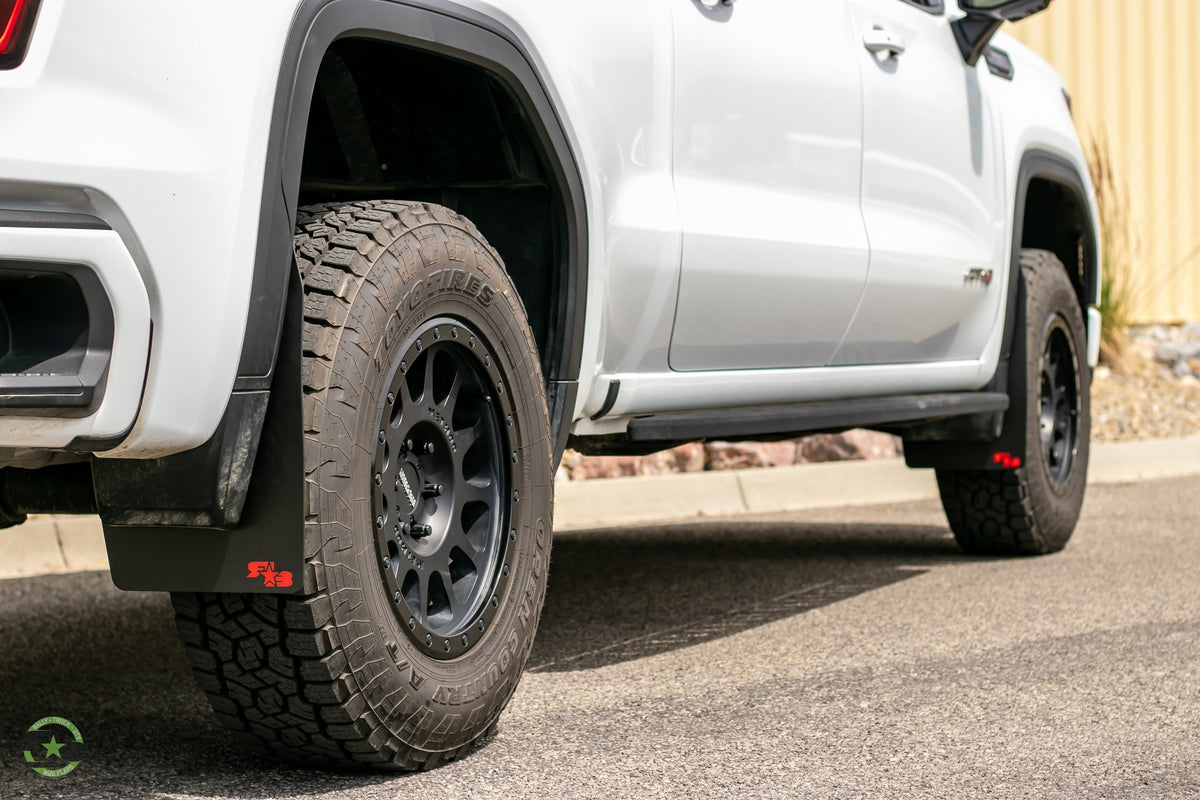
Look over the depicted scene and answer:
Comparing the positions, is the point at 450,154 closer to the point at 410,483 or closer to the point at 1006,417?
the point at 410,483

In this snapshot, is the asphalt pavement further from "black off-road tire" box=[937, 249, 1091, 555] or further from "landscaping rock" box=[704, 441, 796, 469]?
"landscaping rock" box=[704, 441, 796, 469]

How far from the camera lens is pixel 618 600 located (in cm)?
439

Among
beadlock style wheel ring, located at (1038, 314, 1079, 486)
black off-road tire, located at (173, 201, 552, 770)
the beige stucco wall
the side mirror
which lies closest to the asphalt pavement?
black off-road tire, located at (173, 201, 552, 770)

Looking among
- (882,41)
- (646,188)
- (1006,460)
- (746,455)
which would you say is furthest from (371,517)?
(746,455)

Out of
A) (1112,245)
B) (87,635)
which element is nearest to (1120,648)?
(87,635)

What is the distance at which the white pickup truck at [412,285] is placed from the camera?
1948 millimetres

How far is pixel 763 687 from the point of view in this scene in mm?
3156

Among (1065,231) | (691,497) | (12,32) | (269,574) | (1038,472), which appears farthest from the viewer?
(691,497)

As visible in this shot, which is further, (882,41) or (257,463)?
(882,41)

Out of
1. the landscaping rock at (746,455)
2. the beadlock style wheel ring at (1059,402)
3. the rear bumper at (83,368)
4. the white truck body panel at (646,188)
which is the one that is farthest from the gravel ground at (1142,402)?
the rear bumper at (83,368)

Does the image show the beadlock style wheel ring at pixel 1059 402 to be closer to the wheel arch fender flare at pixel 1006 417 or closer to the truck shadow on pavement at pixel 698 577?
the wheel arch fender flare at pixel 1006 417

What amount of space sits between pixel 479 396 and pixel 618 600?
186cm

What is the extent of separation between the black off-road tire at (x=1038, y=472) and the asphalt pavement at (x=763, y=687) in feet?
0.35

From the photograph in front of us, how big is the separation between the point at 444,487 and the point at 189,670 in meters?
1.18
